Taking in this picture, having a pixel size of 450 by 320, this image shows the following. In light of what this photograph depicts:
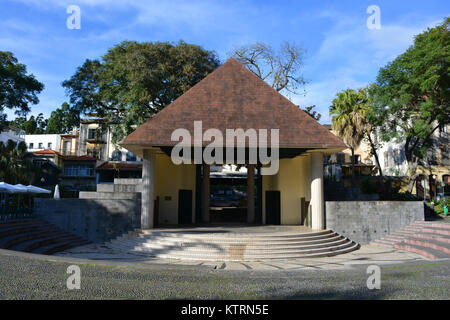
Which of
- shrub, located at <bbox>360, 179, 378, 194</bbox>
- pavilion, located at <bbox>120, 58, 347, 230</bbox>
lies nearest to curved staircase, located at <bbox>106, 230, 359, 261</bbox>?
pavilion, located at <bbox>120, 58, 347, 230</bbox>

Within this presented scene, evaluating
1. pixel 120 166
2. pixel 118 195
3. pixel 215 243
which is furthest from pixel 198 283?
pixel 120 166

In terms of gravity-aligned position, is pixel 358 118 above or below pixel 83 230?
above

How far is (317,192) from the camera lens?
17625 millimetres

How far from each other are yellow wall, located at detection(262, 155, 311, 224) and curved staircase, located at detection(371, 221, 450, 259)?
182 inches

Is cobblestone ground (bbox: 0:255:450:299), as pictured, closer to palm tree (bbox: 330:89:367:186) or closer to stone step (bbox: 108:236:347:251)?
stone step (bbox: 108:236:347:251)

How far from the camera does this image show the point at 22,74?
103 ft

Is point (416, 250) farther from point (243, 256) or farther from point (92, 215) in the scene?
point (92, 215)

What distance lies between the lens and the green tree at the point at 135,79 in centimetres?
2467

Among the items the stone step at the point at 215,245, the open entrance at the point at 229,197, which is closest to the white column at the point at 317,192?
the stone step at the point at 215,245

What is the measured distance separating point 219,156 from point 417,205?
1143 centimetres

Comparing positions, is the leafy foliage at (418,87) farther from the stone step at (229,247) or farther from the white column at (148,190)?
the white column at (148,190)

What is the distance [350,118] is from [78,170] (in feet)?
122
